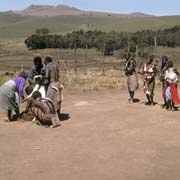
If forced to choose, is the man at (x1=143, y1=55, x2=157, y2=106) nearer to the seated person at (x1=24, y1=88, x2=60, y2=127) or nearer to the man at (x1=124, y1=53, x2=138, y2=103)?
the man at (x1=124, y1=53, x2=138, y2=103)

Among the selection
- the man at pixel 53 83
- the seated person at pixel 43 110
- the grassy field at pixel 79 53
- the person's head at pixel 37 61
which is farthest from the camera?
the grassy field at pixel 79 53

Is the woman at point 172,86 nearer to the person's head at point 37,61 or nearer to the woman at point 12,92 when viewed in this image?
the person's head at point 37,61

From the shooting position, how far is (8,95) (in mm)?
12445

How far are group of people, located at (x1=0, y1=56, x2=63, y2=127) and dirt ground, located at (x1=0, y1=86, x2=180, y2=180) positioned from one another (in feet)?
0.98

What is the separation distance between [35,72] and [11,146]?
307cm

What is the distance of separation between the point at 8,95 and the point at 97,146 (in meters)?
3.39

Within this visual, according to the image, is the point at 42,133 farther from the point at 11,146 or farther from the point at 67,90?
the point at 67,90

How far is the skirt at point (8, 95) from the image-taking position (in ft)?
40.7

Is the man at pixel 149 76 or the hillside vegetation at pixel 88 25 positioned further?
the hillside vegetation at pixel 88 25

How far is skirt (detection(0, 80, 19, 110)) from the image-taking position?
12.4 meters

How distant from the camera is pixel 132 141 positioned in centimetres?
1026

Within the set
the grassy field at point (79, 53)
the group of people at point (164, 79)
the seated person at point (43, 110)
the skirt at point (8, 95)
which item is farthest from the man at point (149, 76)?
the grassy field at point (79, 53)

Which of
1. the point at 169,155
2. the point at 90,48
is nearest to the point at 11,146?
the point at 169,155

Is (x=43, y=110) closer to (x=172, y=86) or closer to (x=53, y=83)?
(x=53, y=83)
